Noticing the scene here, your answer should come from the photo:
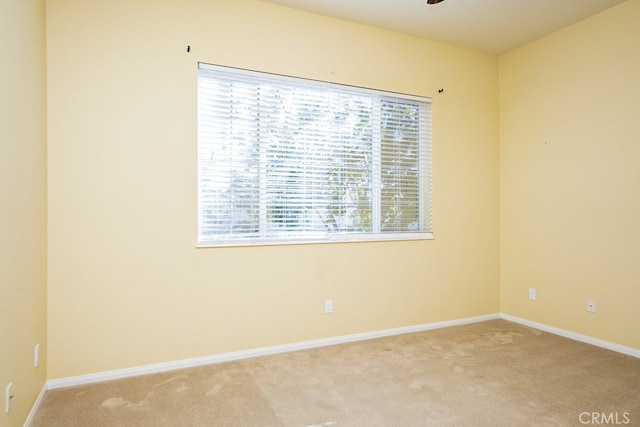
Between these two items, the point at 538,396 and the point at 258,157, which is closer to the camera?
the point at 538,396

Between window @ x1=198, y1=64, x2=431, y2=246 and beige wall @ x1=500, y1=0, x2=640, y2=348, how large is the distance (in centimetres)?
106

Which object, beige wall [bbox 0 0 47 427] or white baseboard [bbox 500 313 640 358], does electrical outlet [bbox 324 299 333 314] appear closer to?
beige wall [bbox 0 0 47 427]

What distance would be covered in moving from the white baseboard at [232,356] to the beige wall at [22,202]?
240 millimetres

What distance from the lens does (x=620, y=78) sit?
3.13m

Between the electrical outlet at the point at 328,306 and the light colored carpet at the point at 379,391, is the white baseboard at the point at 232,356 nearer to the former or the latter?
the light colored carpet at the point at 379,391

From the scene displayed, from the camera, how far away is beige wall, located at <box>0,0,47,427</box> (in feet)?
5.61

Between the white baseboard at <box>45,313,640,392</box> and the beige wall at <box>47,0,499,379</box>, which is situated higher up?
the beige wall at <box>47,0,499,379</box>

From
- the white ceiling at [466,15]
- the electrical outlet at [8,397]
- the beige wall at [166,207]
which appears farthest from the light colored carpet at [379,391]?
the white ceiling at [466,15]

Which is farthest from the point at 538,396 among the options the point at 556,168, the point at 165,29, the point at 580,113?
the point at 165,29

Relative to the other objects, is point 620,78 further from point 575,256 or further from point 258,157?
point 258,157

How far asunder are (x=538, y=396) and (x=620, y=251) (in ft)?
5.43

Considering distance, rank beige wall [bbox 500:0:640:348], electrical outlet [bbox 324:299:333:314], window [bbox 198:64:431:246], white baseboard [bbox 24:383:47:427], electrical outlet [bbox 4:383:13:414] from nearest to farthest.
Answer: electrical outlet [bbox 4:383:13:414], white baseboard [bbox 24:383:47:427], window [bbox 198:64:431:246], beige wall [bbox 500:0:640:348], electrical outlet [bbox 324:299:333:314]

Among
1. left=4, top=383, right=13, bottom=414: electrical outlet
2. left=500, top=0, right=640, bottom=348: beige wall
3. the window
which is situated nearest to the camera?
left=4, top=383, right=13, bottom=414: electrical outlet

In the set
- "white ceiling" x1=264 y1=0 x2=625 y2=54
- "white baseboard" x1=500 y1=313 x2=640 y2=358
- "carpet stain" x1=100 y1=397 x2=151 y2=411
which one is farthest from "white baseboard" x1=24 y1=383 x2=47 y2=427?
"white baseboard" x1=500 y1=313 x2=640 y2=358
